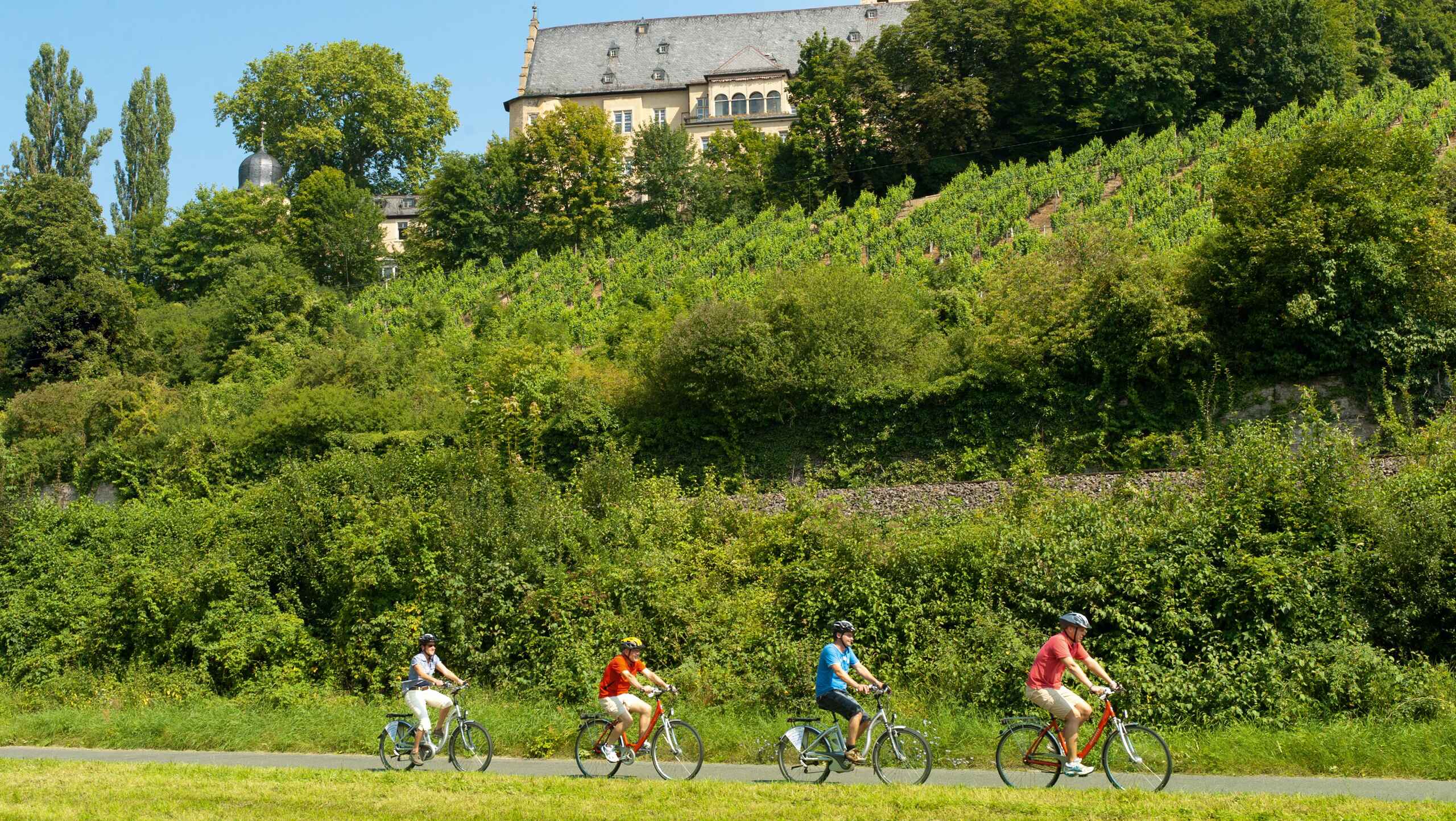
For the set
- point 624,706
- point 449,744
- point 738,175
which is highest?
point 738,175

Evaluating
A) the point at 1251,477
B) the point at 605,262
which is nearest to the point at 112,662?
the point at 1251,477

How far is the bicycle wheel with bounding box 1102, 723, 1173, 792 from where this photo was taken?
12.6 meters

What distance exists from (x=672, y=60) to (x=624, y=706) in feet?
256

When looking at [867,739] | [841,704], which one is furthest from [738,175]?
[867,739]

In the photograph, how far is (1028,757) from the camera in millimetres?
12992

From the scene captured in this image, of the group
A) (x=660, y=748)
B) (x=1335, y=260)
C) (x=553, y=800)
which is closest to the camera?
(x=553, y=800)

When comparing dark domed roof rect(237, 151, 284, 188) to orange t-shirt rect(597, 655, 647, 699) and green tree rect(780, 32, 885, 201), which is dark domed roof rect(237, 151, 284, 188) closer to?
green tree rect(780, 32, 885, 201)

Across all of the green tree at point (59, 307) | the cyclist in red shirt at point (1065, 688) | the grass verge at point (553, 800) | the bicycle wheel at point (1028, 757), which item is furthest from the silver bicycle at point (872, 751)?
the green tree at point (59, 307)

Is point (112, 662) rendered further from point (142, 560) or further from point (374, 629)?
point (374, 629)

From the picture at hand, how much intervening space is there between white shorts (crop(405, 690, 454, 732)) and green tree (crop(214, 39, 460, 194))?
68.9 meters

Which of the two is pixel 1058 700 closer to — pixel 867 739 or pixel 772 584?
pixel 867 739

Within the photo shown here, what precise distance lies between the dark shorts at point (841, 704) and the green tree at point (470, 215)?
50618 millimetres

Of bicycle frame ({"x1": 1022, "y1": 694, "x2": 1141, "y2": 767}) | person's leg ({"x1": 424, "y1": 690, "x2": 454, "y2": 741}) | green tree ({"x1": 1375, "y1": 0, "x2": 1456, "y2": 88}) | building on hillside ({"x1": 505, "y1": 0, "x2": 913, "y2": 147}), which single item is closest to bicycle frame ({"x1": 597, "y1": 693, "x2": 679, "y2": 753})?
person's leg ({"x1": 424, "y1": 690, "x2": 454, "y2": 741})

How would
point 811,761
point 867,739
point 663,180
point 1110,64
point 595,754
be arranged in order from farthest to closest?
point 663,180, point 1110,64, point 595,754, point 811,761, point 867,739
